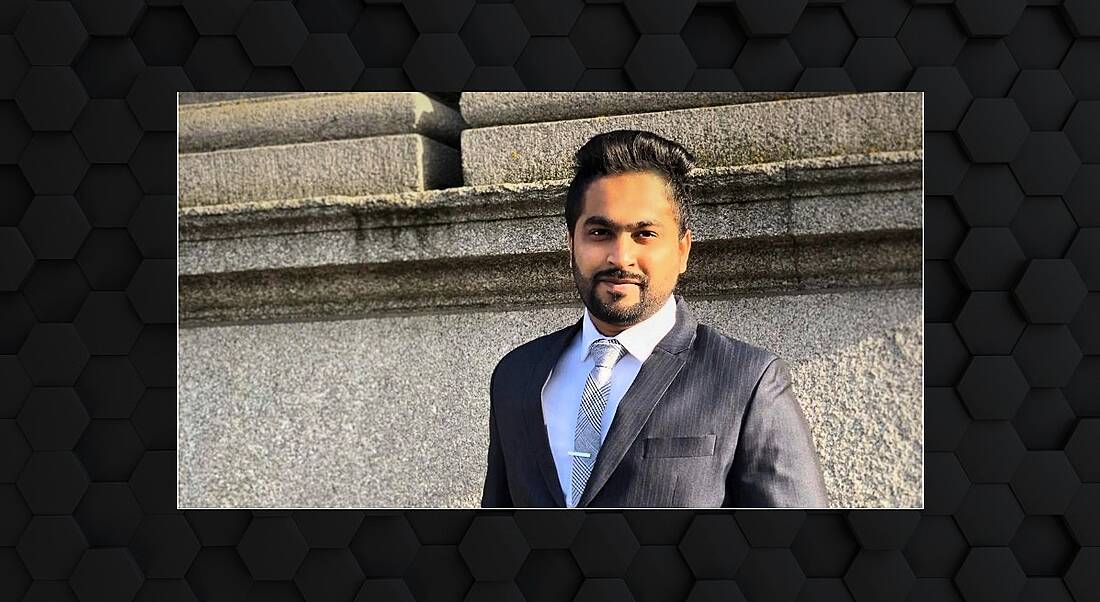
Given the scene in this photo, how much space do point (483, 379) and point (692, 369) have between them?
0.32 meters

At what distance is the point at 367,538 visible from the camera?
164cm
